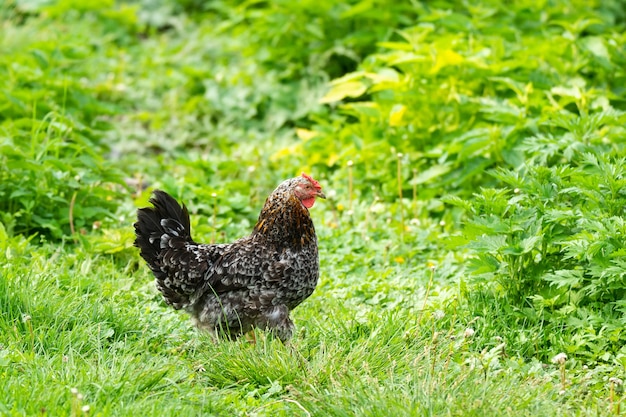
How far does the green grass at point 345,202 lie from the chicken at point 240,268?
0.72ft

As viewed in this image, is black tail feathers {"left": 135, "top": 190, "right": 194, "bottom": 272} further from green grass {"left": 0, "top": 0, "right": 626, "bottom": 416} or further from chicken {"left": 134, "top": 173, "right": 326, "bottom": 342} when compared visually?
green grass {"left": 0, "top": 0, "right": 626, "bottom": 416}

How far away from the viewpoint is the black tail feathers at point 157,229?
16.1 ft

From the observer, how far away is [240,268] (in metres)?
4.93

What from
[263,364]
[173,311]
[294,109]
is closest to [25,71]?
[294,109]

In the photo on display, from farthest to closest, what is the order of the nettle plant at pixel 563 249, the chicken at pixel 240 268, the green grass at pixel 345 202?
the chicken at pixel 240 268 < the nettle plant at pixel 563 249 < the green grass at pixel 345 202

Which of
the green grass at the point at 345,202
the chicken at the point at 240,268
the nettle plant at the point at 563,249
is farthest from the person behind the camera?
the chicken at the point at 240,268

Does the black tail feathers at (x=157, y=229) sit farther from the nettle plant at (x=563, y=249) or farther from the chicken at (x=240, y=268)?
the nettle plant at (x=563, y=249)

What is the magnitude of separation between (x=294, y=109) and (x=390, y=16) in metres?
1.37

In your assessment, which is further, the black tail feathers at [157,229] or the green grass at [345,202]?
the black tail feathers at [157,229]

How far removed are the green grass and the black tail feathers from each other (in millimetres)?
421

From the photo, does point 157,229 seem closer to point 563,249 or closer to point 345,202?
point 563,249

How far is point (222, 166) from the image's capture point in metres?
7.81

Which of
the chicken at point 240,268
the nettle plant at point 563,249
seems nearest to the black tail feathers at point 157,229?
the chicken at point 240,268

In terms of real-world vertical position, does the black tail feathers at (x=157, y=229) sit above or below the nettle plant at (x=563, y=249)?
above
